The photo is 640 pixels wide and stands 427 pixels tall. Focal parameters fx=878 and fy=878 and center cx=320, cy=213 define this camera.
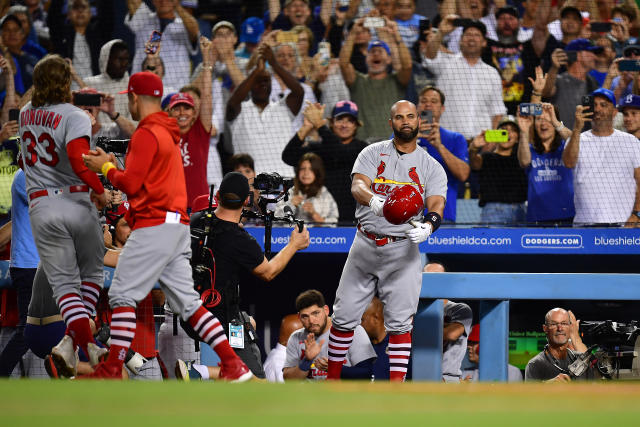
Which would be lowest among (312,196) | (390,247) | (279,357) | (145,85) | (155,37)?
(279,357)

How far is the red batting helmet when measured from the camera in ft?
15.7

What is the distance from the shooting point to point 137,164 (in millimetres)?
4301

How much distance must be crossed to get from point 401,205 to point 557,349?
194cm

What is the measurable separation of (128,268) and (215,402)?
1277mm

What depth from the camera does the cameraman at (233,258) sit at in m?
5.02

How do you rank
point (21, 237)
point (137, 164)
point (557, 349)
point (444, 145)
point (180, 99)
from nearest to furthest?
point (137, 164)
point (21, 237)
point (557, 349)
point (180, 99)
point (444, 145)

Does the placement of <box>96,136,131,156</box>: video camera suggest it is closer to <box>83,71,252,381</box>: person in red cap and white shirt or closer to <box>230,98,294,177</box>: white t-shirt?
<box>83,71,252,381</box>: person in red cap and white shirt

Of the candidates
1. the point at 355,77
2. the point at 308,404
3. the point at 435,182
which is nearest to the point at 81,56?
the point at 355,77

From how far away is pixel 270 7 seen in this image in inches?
390

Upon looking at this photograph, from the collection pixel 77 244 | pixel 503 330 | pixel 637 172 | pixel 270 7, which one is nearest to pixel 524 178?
Answer: pixel 637 172

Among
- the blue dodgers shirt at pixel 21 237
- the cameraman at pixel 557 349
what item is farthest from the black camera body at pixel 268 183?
the cameraman at pixel 557 349

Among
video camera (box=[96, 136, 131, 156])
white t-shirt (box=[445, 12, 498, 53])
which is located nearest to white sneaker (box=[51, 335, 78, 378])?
video camera (box=[96, 136, 131, 156])

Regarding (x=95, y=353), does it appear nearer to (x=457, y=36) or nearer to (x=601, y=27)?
(x=457, y=36)

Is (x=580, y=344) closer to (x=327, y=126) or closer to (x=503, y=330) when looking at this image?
(x=503, y=330)
